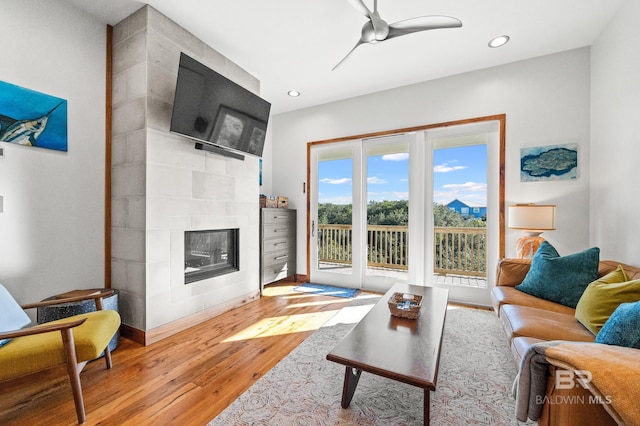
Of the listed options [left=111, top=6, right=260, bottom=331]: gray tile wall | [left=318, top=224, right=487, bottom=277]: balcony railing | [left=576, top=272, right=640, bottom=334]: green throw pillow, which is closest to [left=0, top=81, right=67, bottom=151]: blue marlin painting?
[left=111, top=6, right=260, bottom=331]: gray tile wall

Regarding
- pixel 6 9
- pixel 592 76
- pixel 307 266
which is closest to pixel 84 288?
pixel 6 9

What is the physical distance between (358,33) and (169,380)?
10.5 feet

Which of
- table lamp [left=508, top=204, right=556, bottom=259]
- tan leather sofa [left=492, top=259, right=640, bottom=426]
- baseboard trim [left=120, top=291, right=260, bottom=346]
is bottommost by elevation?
baseboard trim [left=120, top=291, right=260, bottom=346]

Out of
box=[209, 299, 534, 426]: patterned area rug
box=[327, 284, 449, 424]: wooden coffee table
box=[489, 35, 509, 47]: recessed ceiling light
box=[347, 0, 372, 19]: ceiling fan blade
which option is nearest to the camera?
box=[327, 284, 449, 424]: wooden coffee table

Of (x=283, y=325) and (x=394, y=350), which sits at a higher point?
(x=394, y=350)

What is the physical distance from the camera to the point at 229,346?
2.20 m

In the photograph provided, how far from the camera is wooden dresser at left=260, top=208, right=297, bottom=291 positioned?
361 centimetres

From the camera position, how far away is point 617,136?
7.41ft

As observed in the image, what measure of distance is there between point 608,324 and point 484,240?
6.93 ft

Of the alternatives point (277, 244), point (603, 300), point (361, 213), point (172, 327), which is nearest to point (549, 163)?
point (603, 300)

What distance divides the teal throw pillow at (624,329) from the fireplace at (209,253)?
2.88m

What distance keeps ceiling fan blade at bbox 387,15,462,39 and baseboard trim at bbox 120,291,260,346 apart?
2.99 metres

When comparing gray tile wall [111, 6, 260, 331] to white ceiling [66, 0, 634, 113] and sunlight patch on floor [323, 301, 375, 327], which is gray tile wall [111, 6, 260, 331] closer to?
white ceiling [66, 0, 634, 113]

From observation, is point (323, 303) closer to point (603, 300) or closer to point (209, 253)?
point (209, 253)
